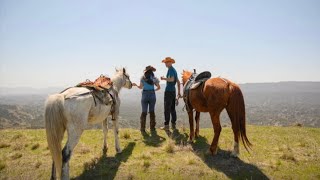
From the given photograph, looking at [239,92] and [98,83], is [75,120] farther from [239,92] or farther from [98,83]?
[239,92]

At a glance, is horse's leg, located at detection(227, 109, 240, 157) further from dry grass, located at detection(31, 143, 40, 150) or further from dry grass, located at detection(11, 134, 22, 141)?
dry grass, located at detection(11, 134, 22, 141)

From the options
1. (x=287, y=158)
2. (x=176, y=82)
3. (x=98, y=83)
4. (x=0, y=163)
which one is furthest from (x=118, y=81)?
(x=287, y=158)

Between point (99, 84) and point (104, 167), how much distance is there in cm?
253

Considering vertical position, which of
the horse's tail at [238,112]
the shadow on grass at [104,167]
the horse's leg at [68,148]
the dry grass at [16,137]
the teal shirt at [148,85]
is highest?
the teal shirt at [148,85]

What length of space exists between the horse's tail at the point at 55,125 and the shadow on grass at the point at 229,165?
410cm

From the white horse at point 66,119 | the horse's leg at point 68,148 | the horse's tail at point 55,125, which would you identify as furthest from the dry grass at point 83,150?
the horse's tail at point 55,125

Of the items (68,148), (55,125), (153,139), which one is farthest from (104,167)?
(153,139)

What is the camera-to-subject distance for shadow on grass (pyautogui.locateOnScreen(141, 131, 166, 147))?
10055mm

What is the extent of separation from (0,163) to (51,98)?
307cm

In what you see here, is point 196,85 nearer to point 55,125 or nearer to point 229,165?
point 229,165

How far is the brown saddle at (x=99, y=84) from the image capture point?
24.9 feet

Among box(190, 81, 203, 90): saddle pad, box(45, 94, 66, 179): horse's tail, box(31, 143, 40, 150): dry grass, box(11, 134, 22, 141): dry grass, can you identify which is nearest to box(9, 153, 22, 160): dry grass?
box(31, 143, 40, 150): dry grass

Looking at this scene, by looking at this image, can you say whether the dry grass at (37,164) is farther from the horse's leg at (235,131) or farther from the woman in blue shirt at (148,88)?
the horse's leg at (235,131)

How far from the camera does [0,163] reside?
24.8 ft
